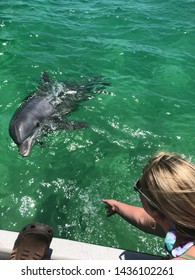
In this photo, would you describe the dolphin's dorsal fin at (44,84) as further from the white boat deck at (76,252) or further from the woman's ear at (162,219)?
the woman's ear at (162,219)

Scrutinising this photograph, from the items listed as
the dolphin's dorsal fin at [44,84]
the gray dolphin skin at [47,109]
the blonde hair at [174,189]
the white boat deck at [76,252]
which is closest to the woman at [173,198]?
the blonde hair at [174,189]

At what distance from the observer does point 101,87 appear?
7.71m

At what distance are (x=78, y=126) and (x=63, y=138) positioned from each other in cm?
39

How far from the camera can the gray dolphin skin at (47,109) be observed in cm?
575

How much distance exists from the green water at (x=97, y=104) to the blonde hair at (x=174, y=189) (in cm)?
227

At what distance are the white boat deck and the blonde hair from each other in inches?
29.4

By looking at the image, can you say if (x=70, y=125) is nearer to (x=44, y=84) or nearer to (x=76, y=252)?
(x=44, y=84)

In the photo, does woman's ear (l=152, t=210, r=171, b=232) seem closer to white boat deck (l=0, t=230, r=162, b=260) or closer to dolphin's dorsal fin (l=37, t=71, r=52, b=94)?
white boat deck (l=0, t=230, r=162, b=260)

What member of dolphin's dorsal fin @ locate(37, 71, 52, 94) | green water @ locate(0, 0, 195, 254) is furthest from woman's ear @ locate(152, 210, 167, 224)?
dolphin's dorsal fin @ locate(37, 71, 52, 94)

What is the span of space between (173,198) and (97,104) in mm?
5057

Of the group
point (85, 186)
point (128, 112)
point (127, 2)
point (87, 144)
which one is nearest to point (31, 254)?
point (85, 186)

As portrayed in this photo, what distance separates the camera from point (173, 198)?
7.54 feet
